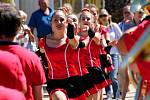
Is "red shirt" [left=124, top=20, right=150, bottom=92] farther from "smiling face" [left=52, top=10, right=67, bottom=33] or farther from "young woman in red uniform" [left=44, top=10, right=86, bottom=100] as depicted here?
"smiling face" [left=52, top=10, right=67, bottom=33]

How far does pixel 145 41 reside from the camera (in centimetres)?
282

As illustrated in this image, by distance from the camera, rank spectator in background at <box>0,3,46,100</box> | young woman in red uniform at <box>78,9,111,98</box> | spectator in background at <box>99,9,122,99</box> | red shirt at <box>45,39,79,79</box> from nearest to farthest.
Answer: spectator in background at <box>0,3,46,100</box>, red shirt at <box>45,39,79,79</box>, young woman in red uniform at <box>78,9,111,98</box>, spectator in background at <box>99,9,122,99</box>

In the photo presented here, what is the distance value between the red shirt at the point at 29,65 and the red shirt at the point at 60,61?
7.56 ft

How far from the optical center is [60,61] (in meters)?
6.81

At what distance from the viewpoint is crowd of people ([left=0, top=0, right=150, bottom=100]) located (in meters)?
3.94

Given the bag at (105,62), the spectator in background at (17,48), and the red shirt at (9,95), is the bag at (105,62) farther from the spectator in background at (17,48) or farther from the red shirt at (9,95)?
the red shirt at (9,95)

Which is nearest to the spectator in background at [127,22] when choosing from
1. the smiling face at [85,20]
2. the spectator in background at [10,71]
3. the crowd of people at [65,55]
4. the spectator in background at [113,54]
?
the crowd of people at [65,55]

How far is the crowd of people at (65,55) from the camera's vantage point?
3.94 metres

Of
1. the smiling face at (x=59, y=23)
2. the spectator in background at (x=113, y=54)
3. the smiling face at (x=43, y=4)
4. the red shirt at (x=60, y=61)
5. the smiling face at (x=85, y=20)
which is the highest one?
the smiling face at (x=59, y=23)

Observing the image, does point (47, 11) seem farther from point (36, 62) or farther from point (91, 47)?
point (36, 62)

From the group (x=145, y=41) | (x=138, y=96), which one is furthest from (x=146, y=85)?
(x=145, y=41)

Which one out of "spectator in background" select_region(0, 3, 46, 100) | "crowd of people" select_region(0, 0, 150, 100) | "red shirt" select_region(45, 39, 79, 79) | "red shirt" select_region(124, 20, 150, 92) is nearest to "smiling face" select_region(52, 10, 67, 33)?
"crowd of people" select_region(0, 0, 150, 100)

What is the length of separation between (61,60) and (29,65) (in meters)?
2.47

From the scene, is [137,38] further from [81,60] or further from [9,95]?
[81,60]
